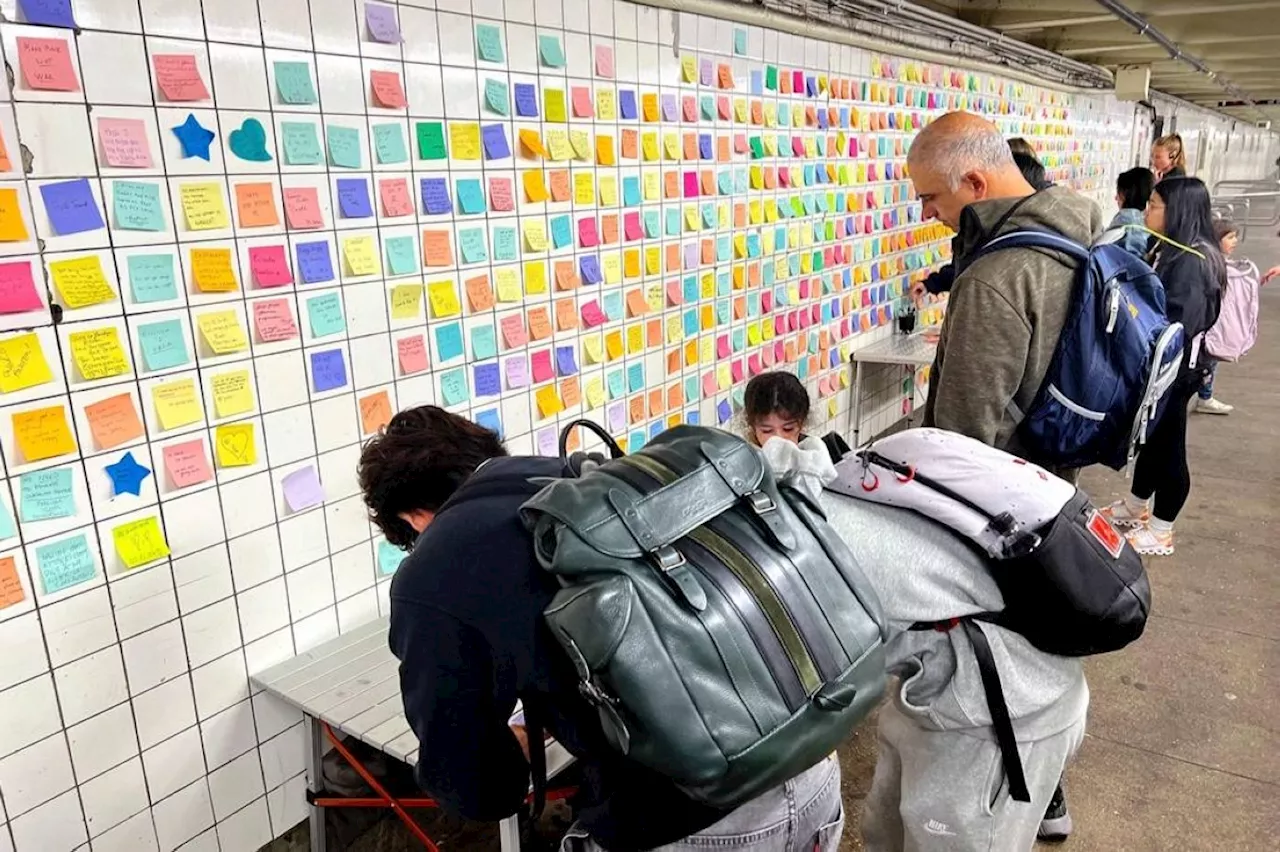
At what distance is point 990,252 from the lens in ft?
6.45

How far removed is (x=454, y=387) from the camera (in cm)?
218

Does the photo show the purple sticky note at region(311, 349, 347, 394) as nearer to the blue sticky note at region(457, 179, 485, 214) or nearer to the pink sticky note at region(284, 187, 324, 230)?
the pink sticky note at region(284, 187, 324, 230)

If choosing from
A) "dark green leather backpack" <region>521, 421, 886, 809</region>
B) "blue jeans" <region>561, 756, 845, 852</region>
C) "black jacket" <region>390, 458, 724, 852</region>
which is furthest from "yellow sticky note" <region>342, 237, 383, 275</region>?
"blue jeans" <region>561, 756, 845, 852</region>

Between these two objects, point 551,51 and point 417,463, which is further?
point 551,51

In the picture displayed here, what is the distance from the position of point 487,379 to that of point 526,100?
72 centimetres

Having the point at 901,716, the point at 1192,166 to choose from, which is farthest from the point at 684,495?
the point at 1192,166

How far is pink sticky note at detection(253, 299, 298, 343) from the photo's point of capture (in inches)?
68.7

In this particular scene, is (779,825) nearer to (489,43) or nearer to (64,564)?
(64,564)

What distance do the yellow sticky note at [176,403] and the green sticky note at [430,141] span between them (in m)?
0.74

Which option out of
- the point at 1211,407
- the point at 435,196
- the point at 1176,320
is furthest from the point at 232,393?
the point at 1211,407

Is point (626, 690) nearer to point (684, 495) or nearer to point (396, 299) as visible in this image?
point (684, 495)

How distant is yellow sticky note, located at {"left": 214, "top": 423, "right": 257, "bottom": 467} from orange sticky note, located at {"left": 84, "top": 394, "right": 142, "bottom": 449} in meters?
0.16

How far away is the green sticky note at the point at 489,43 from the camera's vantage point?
6.84 ft

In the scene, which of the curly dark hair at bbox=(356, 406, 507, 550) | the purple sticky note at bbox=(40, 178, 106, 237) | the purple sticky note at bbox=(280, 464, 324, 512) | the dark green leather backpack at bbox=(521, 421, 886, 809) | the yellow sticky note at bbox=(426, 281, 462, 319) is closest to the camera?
the dark green leather backpack at bbox=(521, 421, 886, 809)
